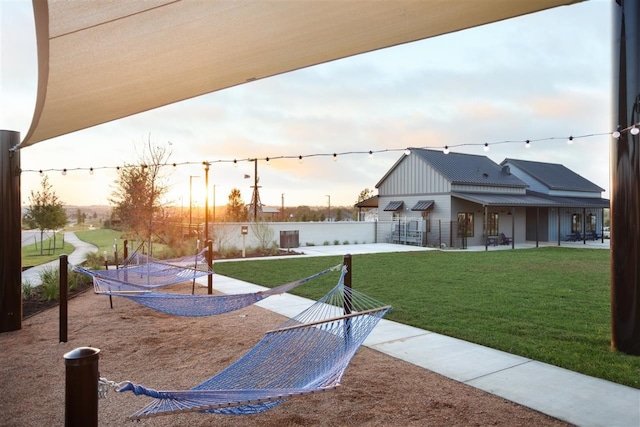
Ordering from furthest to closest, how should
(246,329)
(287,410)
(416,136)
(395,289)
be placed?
(416,136)
(395,289)
(246,329)
(287,410)

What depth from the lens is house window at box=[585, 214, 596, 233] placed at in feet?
77.4

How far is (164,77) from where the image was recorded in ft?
11.7

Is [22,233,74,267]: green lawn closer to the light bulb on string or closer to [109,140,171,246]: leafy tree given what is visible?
[109,140,171,246]: leafy tree

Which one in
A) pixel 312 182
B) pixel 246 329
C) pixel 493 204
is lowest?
pixel 246 329

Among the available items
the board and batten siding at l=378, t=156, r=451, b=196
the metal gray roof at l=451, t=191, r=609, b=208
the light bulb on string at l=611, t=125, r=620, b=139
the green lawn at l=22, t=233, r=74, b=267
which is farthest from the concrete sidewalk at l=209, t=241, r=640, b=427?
the board and batten siding at l=378, t=156, r=451, b=196

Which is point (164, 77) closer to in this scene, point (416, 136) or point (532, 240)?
point (416, 136)

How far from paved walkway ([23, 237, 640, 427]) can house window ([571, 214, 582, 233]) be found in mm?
22192

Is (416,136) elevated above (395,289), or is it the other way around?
(416,136)

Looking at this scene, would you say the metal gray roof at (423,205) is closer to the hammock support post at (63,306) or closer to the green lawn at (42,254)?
the green lawn at (42,254)

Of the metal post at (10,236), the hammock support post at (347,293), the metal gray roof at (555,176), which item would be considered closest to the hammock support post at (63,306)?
the metal post at (10,236)

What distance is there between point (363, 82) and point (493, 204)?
32.4ft

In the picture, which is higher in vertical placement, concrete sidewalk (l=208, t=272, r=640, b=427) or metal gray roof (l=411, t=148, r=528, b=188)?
metal gray roof (l=411, t=148, r=528, b=188)

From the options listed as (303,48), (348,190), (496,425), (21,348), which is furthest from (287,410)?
(348,190)

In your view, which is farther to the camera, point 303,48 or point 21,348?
point 21,348
